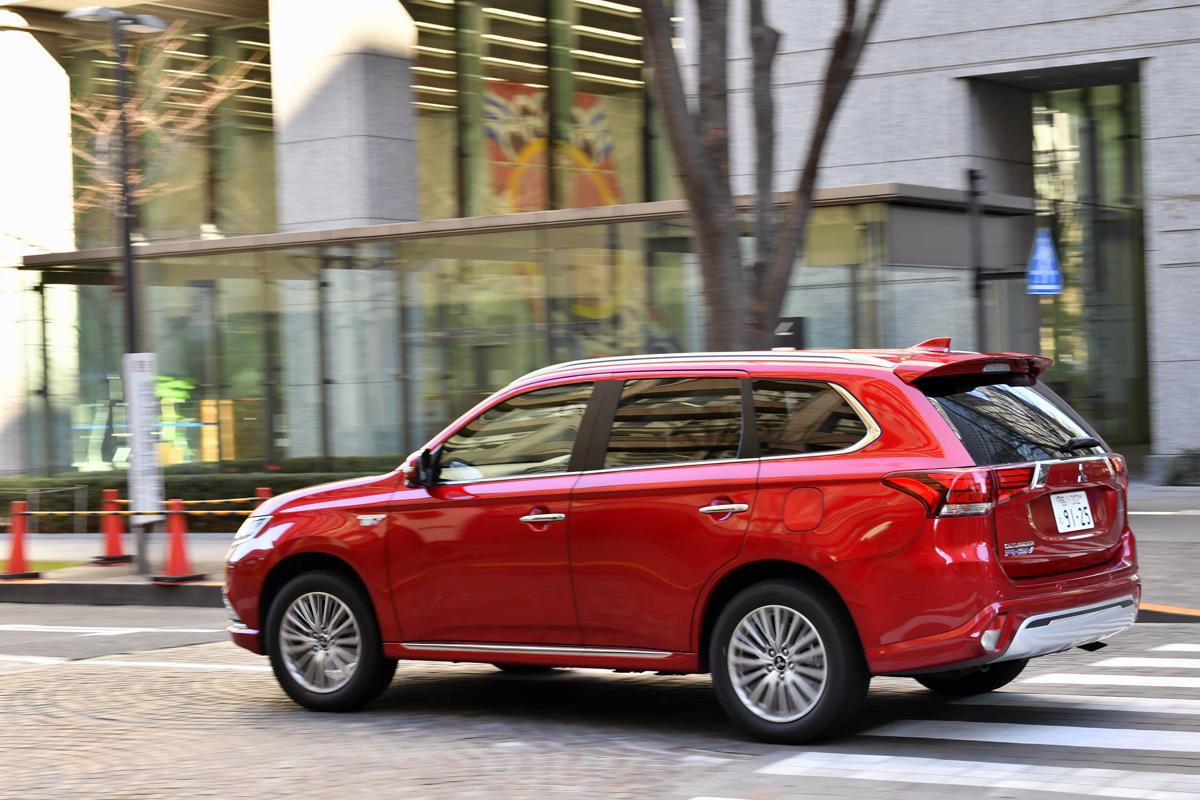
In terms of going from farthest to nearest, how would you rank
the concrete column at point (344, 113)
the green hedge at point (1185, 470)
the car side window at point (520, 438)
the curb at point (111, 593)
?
1. the concrete column at point (344, 113)
2. the green hedge at point (1185, 470)
3. the curb at point (111, 593)
4. the car side window at point (520, 438)

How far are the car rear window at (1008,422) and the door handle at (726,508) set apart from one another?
0.94m

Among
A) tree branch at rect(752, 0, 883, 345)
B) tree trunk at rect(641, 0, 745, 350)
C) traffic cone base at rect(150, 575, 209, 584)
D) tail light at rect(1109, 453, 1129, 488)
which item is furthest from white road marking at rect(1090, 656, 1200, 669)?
traffic cone base at rect(150, 575, 209, 584)

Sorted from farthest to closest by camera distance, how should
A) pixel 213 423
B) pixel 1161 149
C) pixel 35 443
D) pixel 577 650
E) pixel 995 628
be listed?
1. pixel 35 443
2. pixel 213 423
3. pixel 1161 149
4. pixel 577 650
5. pixel 995 628

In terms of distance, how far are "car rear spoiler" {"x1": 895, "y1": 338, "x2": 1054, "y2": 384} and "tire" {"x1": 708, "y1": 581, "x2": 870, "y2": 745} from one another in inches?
41.6

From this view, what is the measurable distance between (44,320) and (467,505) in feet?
75.8

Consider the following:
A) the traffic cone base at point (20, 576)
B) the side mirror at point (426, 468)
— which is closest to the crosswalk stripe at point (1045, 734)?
the side mirror at point (426, 468)

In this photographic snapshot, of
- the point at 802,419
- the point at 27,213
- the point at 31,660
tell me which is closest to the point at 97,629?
the point at 31,660

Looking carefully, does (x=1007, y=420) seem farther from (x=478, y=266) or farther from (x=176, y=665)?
(x=478, y=266)

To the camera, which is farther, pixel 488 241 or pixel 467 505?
pixel 488 241

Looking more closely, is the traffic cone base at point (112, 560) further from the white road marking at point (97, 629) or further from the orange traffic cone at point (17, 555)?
the white road marking at point (97, 629)

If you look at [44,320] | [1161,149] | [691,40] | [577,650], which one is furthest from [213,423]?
[577,650]

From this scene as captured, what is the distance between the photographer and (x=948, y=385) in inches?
293

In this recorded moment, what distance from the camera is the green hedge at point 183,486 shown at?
952 inches

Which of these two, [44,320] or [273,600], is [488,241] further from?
[273,600]
